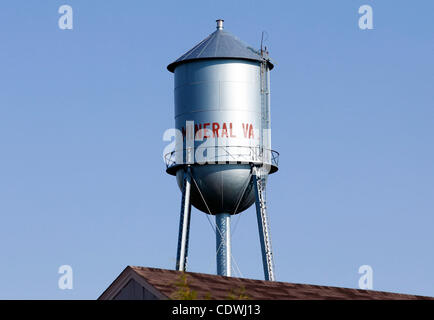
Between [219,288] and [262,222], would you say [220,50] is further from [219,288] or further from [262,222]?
[219,288]

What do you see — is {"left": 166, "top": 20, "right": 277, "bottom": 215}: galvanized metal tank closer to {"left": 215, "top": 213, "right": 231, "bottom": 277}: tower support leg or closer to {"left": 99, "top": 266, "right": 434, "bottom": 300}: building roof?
{"left": 215, "top": 213, "right": 231, "bottom": 277}: tower support leg

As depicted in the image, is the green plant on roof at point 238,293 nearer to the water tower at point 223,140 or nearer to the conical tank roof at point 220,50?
the water tower at point 223,140

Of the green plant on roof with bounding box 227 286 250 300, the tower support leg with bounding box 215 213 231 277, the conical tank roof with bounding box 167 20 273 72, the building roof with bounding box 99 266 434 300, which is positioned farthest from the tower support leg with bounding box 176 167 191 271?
the green plant on roof with bounding box 227 286 250 300

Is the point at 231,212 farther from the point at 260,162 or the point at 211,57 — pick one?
the point at 211,57

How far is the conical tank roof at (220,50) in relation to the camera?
49375 millimetres

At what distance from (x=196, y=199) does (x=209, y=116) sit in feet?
12.1

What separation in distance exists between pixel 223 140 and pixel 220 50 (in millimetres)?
3972

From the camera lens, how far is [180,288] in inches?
1139

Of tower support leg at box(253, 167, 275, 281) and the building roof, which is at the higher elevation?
tower support leg at box(253, 167, 275, 281)

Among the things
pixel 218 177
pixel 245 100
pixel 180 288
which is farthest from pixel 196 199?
pixel 180 288

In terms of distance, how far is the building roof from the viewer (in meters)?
29.2

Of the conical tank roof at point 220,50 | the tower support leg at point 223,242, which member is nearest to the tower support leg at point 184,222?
the tower support leg at point 223,242

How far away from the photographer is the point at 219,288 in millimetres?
30828
